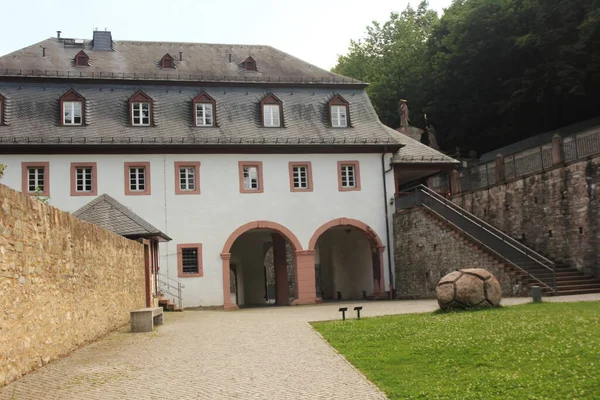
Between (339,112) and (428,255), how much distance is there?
8.51 m

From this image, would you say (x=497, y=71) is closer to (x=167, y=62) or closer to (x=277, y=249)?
(x=277, y=249)

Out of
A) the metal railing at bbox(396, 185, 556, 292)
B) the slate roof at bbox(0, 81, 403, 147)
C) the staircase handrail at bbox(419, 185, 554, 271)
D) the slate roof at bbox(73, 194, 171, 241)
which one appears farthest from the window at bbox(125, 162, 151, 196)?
the staircase handrail at bbox(419, 185, 554, 271)

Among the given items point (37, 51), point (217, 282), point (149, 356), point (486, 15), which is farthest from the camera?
point (486, 15)

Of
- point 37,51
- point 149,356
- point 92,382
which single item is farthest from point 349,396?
point 37,51

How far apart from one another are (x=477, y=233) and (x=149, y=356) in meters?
16.1

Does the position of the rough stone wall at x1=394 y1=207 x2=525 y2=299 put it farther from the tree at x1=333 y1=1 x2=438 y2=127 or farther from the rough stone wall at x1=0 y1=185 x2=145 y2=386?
the tree at x1=333 y1=1 x2=438 y2=127

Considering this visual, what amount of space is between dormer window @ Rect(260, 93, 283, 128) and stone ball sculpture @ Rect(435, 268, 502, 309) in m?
17.1

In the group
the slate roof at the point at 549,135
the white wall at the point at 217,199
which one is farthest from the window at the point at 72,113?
the slate roof at the point at 549,135

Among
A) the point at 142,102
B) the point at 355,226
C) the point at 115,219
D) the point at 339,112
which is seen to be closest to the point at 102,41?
the point at 142,102

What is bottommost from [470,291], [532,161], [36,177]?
[470,291]

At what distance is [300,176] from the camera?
3231 centimetres

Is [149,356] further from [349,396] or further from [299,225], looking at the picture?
[299,225]

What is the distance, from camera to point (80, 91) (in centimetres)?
3167

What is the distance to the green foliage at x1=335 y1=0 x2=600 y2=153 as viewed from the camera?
41.0 m
